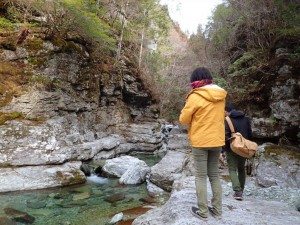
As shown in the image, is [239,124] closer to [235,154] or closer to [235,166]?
[235,154]

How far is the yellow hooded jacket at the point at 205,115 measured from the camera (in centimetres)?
353

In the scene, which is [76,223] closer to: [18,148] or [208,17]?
[18,148]

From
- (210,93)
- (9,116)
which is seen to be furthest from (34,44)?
(210,93)

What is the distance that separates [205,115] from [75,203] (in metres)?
5.11

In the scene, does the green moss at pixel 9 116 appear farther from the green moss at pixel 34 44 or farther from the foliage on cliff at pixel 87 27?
the green moss at pixel 34 44

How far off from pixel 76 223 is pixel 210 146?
156 inches

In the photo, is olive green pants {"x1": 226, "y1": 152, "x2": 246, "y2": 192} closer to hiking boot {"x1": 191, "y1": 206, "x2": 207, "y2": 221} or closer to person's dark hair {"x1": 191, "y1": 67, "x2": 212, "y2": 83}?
hiking boot {"x1": 191, "y1": 206, "x2": 207, "y2": 221}

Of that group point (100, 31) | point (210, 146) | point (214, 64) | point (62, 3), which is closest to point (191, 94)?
point (210, 146)

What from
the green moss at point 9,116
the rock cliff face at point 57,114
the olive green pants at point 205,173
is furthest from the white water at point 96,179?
the olive green pants at point 205,173

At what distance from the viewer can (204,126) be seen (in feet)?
11.7

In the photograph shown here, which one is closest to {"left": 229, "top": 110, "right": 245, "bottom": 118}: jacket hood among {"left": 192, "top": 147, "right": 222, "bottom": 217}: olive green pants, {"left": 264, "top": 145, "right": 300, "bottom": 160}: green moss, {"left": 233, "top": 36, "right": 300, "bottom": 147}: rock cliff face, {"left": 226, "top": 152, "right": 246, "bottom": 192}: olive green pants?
{"left": 226, "top": 152, "right": 246, "bottom": 192}: olive green pants

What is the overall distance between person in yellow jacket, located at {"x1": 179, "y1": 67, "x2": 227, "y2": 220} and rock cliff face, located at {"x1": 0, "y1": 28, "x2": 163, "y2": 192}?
6.05 m

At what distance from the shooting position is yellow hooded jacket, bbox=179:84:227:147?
3527mm

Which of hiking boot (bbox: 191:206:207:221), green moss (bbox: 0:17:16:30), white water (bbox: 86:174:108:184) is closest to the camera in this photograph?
hiking boot (bbox: 191:206:207:221)
